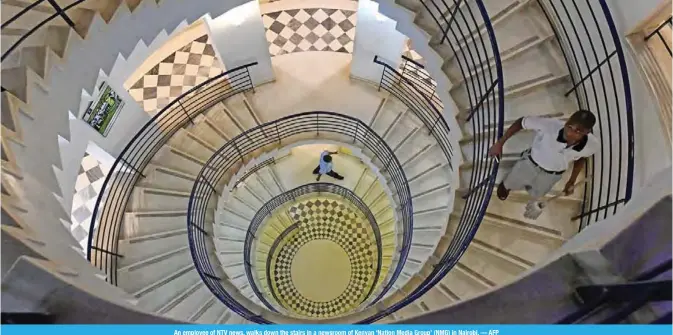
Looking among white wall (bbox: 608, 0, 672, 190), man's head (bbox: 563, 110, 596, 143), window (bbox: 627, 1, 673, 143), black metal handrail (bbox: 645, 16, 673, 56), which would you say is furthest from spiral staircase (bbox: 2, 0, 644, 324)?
black metal handrail (bbox: 645, 16, 673, 56)

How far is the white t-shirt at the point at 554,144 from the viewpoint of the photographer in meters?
3.15

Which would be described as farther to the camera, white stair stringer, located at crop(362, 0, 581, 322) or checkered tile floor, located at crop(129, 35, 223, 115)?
checkered tile floor, located at crop(129, 35, 223, 115)

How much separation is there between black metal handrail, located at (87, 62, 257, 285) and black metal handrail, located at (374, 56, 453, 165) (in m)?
1.89

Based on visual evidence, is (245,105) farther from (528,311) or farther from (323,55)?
(528,311)

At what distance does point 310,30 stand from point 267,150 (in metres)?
2.13

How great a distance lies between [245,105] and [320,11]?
224 centimetres

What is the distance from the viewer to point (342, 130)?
23.0ft

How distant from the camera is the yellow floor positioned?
30.5 feet

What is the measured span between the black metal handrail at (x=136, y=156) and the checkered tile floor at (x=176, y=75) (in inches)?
22.7

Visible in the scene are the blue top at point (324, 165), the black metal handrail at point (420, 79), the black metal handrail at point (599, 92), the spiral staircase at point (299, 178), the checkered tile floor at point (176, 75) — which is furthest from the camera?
the blue top at point (324, 165)

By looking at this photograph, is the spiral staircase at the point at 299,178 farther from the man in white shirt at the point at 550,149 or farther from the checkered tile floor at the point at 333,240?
the man in white shirt at the point at 550,149

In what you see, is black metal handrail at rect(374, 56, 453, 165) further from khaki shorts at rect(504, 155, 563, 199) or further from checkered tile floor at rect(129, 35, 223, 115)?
checkered tile floor at rect(129, 35, 223, 115)

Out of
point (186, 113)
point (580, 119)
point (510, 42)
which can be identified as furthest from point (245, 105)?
point (580, 119)

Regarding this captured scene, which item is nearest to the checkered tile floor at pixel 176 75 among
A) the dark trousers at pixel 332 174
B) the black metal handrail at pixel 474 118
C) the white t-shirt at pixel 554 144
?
the dark trousers at pixel 332 174
